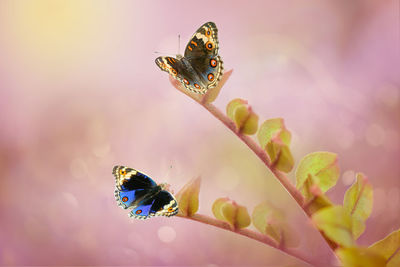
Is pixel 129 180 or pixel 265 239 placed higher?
pixel 129 180

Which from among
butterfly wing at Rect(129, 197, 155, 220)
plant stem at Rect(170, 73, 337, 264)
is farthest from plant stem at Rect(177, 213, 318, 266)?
butterfly wing at Rect(129, 197, 155, 220)

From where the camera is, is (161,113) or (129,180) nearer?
(129,180)

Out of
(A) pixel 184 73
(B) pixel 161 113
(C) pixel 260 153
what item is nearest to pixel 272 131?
(C) pixel 260 153

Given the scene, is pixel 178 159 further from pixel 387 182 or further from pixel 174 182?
pixel 387 182

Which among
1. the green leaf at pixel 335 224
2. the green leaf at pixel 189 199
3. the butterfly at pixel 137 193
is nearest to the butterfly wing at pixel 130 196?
the butterfly at pixel 137 193

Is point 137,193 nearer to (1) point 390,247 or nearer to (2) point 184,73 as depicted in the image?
(2) point 184,73

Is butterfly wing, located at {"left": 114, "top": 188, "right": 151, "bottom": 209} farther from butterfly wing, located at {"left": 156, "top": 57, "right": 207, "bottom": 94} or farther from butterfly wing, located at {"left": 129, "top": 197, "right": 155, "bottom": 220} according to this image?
butterfly wing, located at {"left": 156, "top": 57, "right": 207, "bottom": 94}
